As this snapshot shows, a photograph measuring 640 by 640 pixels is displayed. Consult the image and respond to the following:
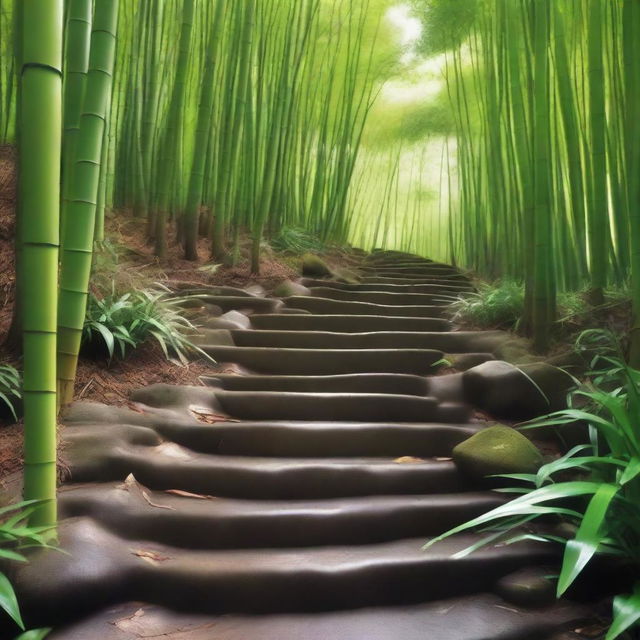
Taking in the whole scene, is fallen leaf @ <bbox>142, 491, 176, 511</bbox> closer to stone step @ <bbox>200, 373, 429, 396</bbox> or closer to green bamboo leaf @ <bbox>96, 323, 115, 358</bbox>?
green bamboo leaf @ <bbox>96, 323, 115, 358</bbox>

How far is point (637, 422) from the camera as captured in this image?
4.95 ft

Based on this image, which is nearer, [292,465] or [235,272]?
[292,465]

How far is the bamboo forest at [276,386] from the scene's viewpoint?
1299mm

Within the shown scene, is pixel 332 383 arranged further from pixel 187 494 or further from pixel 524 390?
pixel 187 494

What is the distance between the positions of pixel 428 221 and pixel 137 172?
8377mm

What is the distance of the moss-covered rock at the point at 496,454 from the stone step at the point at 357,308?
6.39 ft

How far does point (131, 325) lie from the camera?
7.90 ft

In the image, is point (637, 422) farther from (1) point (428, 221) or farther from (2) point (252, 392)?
(1) point (428, 221)

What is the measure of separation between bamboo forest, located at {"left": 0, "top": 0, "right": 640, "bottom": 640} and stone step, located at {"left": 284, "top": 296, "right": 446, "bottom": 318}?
→ 0.02m

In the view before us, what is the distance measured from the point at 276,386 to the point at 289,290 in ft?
5.22

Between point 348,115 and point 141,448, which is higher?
point 348,115

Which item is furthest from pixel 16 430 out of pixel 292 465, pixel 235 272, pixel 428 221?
pixel 428 221

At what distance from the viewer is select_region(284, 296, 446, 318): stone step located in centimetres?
387

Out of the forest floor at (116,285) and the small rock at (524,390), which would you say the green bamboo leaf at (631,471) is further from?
the forest floor at (116,285)
